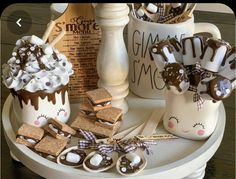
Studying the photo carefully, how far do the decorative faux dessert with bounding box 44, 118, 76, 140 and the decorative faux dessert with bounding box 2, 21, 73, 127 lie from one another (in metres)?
0.02

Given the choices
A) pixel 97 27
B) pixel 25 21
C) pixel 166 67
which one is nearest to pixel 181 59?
pixel 166 67

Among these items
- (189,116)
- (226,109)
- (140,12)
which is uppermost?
(140,12)

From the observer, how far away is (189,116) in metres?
0.71

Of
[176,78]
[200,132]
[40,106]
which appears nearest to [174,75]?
[176,78]

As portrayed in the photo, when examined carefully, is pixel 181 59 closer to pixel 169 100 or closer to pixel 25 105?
pixel 169 100

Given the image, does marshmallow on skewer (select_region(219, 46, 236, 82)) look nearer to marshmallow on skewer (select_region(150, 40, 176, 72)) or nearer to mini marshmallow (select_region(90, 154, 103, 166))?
marshmallow on skewer (select_region(150, 40, 176, 72))

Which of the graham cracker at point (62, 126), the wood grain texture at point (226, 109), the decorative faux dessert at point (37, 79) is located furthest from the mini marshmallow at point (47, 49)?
the wood grain texture at point (226, 109)

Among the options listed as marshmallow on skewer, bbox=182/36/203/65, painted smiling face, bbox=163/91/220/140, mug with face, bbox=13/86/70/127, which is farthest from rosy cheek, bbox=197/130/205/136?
mug with face, bbox=13/86/70/127

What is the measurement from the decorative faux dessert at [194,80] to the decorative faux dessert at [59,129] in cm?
15

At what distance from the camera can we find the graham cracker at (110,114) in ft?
2.38

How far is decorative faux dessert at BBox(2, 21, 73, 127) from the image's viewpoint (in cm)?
71

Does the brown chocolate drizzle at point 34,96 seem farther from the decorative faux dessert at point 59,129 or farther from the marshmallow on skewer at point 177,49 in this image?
the marshmallow on skewer at point 177,49

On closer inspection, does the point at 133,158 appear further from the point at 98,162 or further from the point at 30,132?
the point at 30,132

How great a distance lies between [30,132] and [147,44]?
0.78 ft
